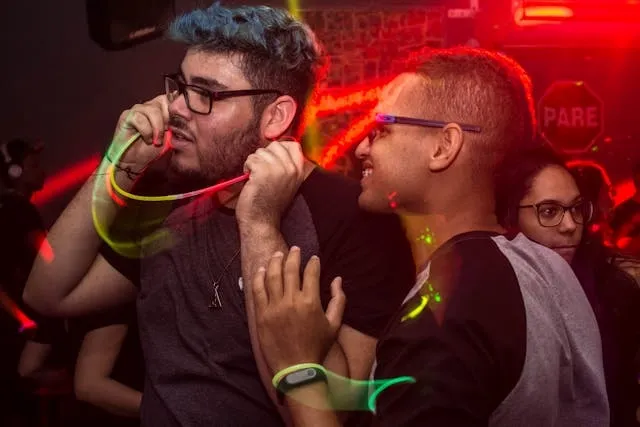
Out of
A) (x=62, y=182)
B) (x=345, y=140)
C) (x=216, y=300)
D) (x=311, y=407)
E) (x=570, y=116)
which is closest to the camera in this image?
(x=311, y=407)

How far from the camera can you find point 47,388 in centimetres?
313

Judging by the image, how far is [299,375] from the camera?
4.42 ft

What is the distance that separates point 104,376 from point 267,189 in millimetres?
Result: 1178

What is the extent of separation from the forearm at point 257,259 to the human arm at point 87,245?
0.51 meters

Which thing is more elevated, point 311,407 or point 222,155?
point 222,155

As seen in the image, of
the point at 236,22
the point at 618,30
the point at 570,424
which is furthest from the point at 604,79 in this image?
the point at 570,424

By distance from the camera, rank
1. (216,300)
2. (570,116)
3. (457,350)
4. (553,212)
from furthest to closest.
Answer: (570,116) < (553,212) < (216,300) < (457,350)

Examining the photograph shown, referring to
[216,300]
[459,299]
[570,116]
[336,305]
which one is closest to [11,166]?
[216,300]

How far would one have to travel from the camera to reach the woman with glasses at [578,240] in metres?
2.57

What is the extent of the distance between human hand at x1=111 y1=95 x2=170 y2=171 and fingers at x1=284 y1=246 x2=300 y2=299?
2.18 ft

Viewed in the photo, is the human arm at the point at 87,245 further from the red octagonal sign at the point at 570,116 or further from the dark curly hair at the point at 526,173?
the red octagonal sign at the point at 570,116

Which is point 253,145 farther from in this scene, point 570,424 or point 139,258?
point 570,424

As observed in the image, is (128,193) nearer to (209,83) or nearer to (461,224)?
(209,83)

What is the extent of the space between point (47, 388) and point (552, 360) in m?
2.70
